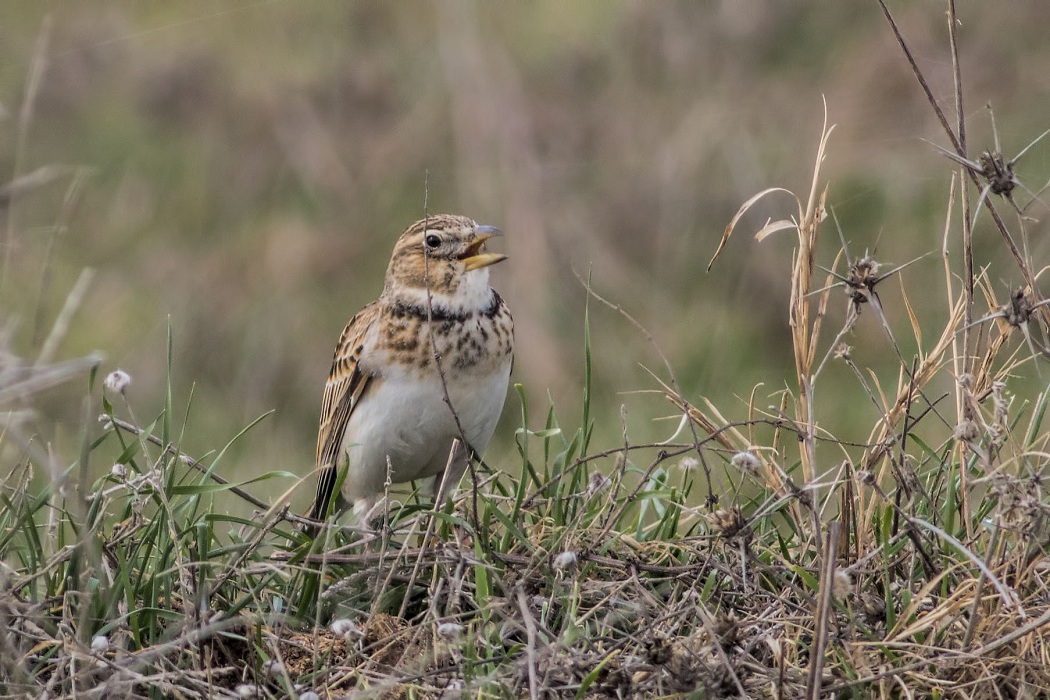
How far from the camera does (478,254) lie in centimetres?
562

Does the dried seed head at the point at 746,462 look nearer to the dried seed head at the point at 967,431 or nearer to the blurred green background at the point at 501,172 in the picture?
the dried seed head at the point at 967,431

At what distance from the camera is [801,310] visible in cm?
399

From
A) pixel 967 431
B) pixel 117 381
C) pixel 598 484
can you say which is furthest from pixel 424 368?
pixel 967 431

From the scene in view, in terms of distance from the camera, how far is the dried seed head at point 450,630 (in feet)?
12.1

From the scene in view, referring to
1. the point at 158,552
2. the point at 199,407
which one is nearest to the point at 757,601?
the point at 158,552

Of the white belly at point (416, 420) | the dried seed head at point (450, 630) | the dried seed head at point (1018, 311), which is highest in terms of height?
the white belly at point (416, 420)

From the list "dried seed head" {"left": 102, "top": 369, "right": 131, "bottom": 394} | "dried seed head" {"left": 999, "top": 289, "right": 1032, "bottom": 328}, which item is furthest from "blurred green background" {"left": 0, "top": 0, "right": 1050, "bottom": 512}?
"dried seed head" {"left": 999, "top": 289, "right": 1032, "bottom": 328}

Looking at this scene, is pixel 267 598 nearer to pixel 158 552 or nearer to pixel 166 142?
pixel 158 552

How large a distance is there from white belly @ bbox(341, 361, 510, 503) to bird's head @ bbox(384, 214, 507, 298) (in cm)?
35

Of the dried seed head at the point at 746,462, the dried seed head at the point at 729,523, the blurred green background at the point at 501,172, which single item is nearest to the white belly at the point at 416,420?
the dried seed head at the point at 746,462

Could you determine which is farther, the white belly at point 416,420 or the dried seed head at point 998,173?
the white belly at point 416,420

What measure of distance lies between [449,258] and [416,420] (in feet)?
2.10

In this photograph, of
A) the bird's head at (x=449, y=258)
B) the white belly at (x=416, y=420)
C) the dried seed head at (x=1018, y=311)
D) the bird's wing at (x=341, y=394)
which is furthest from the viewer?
the bird's wing at (x=341, y=394)

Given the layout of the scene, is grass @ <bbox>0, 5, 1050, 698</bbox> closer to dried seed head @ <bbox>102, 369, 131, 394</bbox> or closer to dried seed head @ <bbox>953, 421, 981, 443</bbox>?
dried seed head @ <bbox>953, 421, 981, 443</bbox>
